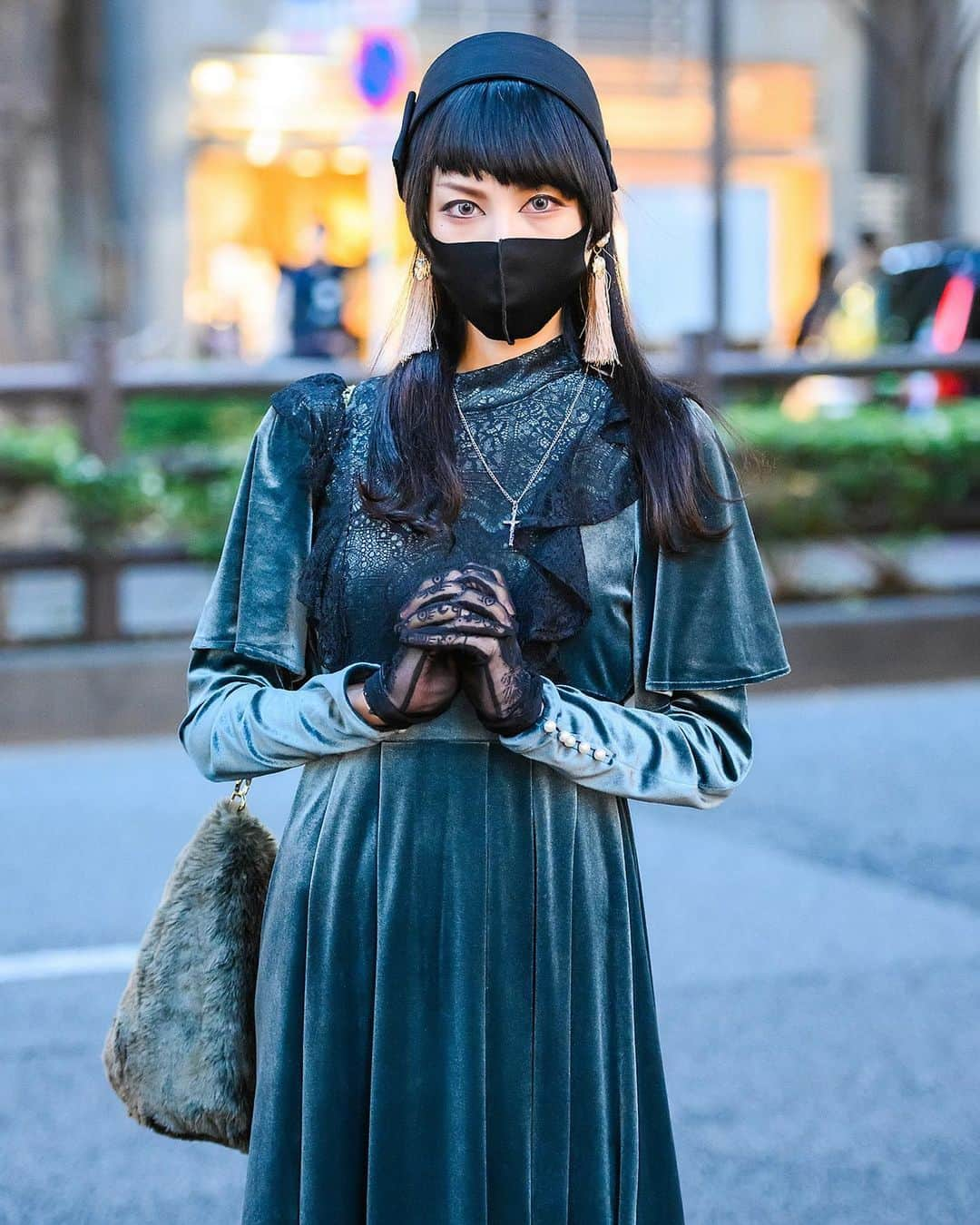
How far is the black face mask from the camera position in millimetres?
2176

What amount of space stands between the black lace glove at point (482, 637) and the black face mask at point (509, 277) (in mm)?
359

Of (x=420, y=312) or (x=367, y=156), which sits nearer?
(x=420, y=312)

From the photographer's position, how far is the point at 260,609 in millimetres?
2244

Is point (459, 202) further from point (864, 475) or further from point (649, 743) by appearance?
point (864, 475)

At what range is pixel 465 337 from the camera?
2350 millimetres

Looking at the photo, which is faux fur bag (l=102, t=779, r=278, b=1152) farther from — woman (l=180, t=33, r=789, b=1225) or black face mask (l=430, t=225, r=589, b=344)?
black face mask (l=430, t=225, r=589, b=344)

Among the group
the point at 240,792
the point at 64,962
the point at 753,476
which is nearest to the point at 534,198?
the point at 240,792

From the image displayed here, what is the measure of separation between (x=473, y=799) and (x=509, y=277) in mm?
609

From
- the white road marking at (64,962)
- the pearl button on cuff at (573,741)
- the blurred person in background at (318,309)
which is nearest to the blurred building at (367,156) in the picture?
the blurred person in background at (318,309)

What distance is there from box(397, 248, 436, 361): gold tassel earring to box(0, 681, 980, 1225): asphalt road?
215 centimetres

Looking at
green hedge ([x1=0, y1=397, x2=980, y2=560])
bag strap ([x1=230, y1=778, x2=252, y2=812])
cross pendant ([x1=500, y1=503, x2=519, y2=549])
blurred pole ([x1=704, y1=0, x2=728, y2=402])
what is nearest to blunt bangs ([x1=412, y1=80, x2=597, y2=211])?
cross pendant ([x1=500, y1=503, x2=519, y2=549])

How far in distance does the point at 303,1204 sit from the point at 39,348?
42.2ft

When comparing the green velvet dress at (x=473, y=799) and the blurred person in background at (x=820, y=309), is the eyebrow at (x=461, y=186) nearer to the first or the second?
the green velvet dress at (x=473, y=799)

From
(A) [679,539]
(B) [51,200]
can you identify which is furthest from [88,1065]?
(B) [51,200]
